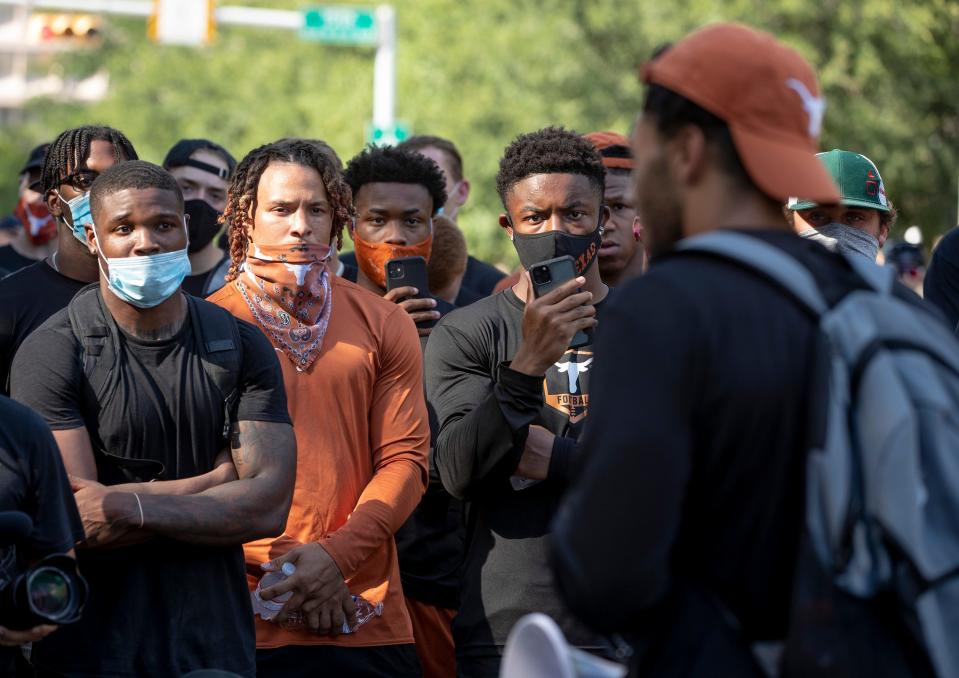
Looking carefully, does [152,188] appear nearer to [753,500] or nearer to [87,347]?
[87,347]

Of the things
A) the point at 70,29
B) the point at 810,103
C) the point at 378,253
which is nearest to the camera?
the point at 810,103

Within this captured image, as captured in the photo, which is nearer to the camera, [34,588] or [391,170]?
[34,588]

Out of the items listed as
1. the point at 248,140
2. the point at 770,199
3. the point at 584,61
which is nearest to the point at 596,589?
the point at 770,199

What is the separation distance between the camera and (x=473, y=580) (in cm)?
504

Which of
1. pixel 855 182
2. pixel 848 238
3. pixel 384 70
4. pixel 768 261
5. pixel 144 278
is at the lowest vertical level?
pixel 144 278

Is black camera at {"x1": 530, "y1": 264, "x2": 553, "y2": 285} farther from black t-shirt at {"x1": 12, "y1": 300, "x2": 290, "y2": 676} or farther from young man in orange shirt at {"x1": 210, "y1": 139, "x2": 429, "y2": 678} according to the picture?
black t-shirt at {"x1": 12, "y1": 300, "x2": 290, "y2": 676}

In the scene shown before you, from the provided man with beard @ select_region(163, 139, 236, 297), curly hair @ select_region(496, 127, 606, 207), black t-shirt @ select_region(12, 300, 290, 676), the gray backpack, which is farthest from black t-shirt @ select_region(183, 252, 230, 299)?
the gray backpack

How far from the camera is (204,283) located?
7141 millimetres

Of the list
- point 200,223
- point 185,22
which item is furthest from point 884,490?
point 185,22

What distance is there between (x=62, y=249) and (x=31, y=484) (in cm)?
183

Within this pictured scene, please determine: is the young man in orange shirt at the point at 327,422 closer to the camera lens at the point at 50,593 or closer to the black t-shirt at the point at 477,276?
the camera lens at the point at 50,593

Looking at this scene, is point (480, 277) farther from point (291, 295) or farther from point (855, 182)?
point (291, 295)

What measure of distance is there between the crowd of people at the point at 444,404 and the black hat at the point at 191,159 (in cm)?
84

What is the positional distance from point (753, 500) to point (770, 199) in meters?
0.60
